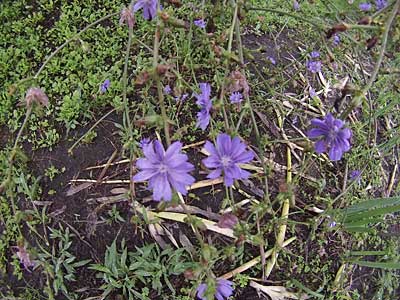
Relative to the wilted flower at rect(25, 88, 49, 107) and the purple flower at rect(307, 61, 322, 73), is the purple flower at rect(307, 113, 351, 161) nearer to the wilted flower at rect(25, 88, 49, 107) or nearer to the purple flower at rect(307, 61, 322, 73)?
the wilted flower at rect(25, 88, 49, 107)

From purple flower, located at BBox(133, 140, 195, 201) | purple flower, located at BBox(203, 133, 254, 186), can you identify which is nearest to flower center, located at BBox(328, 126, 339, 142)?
purple flower, located at BBox(203, 133, 254, 186)

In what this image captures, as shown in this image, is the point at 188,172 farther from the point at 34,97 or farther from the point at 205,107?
the point at 34,97

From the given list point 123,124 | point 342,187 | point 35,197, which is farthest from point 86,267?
point 342,187

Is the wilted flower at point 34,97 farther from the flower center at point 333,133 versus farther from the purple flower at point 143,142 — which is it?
the flower center at point 333,133

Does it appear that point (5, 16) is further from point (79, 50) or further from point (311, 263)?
point (311, 263)

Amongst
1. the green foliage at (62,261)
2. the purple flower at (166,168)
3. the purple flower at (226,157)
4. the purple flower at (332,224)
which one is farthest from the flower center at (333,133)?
the green foliage at (62,261)
